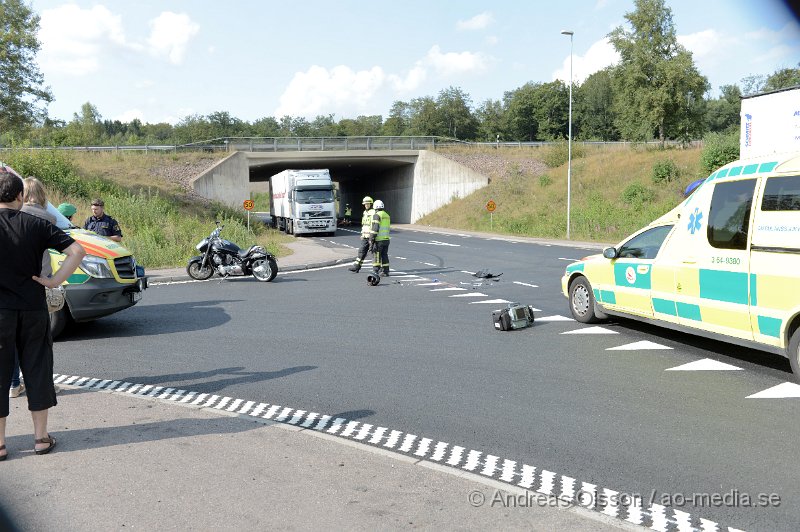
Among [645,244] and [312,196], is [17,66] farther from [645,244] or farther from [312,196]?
[645,244]

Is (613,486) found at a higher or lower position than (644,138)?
lower

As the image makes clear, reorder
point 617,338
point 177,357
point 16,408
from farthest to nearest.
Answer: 1. point 617,338
2. point 177,357
3. point 16,408

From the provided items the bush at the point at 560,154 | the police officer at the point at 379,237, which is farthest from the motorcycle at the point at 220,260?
the bush at the point at 560,154

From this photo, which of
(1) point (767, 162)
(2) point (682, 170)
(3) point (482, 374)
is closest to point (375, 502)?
(3) point (482, 374)

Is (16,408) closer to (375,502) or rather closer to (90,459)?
(90,459)

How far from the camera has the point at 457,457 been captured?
4742 millimetres

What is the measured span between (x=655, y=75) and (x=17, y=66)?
124ft

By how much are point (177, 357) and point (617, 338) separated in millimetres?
5494

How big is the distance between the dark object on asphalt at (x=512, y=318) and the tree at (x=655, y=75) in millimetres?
38201

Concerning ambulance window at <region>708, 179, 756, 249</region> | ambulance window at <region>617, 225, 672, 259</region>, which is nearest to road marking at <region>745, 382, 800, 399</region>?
ambulance window at <region>708, 179, 756, 249</region>

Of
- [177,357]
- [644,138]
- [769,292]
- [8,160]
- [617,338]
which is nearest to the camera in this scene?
[769,292]

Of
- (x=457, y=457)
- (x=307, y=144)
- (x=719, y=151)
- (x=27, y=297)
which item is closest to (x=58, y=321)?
(x=27, y=297)

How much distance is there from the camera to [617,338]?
886cm

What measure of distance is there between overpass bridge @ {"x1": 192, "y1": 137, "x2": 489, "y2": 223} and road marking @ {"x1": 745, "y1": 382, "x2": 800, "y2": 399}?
41232 mm
